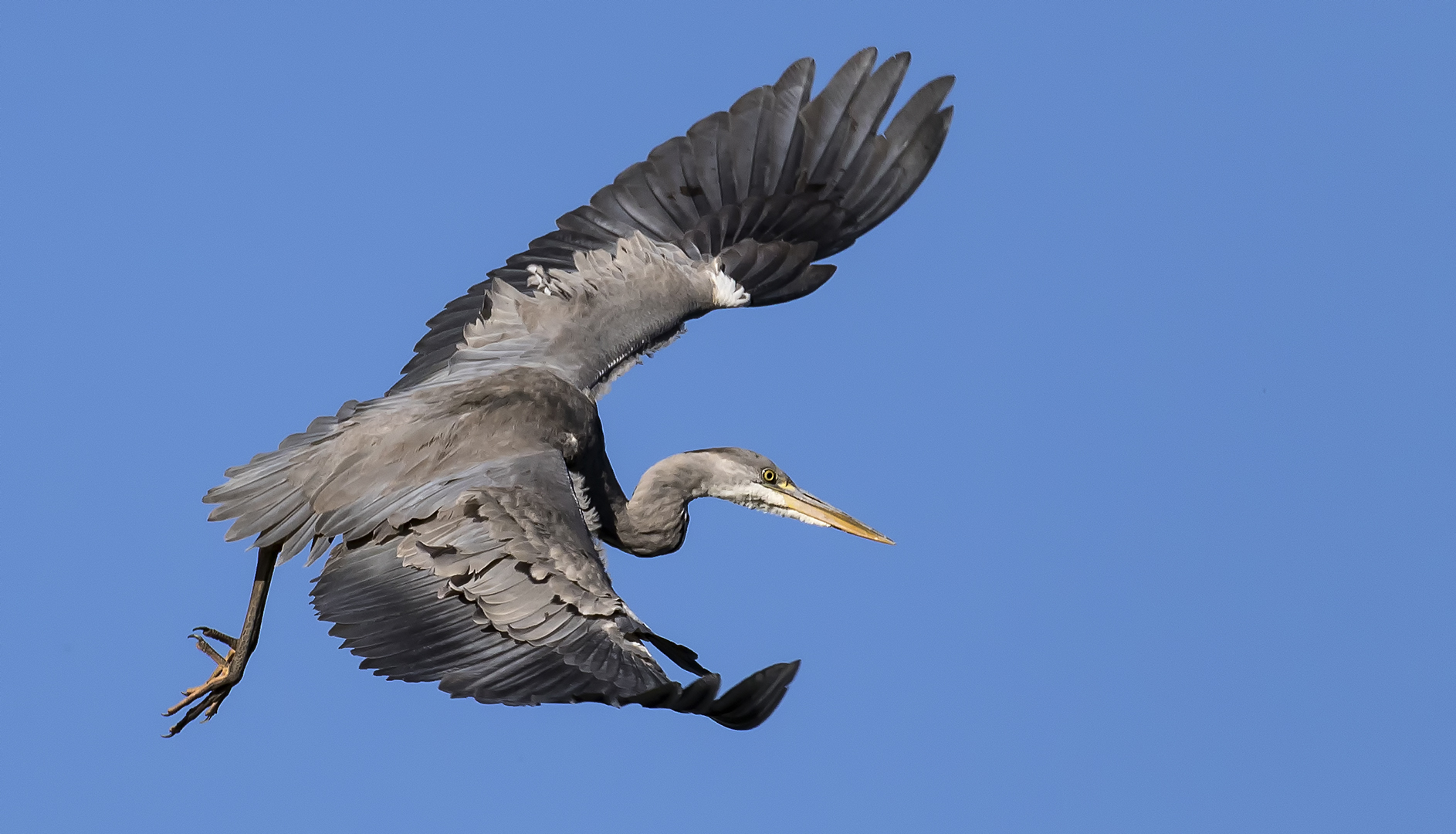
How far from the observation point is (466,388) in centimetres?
742

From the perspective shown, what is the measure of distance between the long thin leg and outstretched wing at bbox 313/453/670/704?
30.1 inches

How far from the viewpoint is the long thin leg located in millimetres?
7391

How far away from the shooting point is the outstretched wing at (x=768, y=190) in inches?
334

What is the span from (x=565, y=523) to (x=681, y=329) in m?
1.96

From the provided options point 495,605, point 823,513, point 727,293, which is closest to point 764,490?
point 823,513

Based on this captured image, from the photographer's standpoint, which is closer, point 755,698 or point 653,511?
point 755,698

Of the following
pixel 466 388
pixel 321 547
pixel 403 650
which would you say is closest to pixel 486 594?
pixel 403 650

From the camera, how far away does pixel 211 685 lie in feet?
24.5

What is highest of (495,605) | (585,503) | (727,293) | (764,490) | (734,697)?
(727,293)

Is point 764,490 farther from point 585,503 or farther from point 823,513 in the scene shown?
point 585,503

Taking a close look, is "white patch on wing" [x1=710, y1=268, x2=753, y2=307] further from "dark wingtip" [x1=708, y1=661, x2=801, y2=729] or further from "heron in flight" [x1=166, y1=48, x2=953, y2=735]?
"dark wingtip" [x1=708, y1=661, x2=801, y2=729]

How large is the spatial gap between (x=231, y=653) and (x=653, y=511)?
1882 millimetres

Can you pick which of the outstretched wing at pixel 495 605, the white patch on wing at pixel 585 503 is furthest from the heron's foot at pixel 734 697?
the white patch on wing at pixel 585 503

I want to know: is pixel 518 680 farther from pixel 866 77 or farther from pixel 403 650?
pixel 866 77
